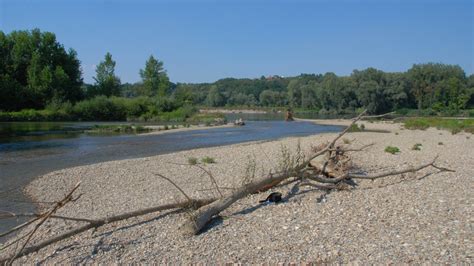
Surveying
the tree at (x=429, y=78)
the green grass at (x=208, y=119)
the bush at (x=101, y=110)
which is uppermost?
the tree at (x=429, y=78)

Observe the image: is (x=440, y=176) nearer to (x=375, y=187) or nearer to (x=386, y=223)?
(x=375, y=187)

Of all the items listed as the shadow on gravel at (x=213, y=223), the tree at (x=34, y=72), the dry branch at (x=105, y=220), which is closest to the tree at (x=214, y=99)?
the tree at (x=34, y=72)

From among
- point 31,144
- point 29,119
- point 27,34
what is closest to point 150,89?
point 27,34

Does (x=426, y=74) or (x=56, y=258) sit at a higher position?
(x=426, y=74)

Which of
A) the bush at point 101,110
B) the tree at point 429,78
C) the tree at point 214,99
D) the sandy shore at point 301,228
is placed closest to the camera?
the sandy shore at point 301,228

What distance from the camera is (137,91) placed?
385ft

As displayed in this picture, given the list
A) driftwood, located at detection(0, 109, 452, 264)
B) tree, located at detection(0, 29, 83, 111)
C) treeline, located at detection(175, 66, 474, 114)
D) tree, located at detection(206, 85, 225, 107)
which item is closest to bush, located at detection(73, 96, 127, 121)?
tree, located at detection(0, 29, 83, 111)

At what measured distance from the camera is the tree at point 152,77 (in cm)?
11081

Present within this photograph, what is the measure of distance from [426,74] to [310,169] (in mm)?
131495

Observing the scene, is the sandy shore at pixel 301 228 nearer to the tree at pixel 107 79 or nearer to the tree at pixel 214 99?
the tree at pixel 107 79

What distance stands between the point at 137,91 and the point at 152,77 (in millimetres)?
7631

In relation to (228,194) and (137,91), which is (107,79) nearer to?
(137,91)

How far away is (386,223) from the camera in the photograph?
884 centimetres

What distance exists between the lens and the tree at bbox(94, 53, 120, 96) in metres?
104
